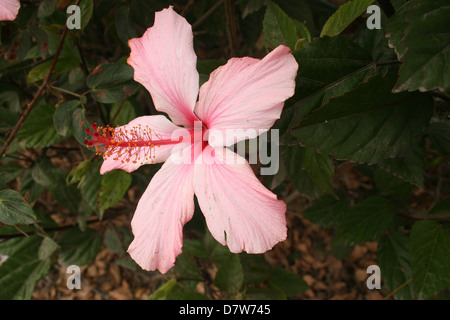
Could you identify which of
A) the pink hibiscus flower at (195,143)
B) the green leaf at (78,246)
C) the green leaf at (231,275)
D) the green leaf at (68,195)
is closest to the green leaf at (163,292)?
the green leaf at (231,275)

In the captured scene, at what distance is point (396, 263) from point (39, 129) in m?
1.34

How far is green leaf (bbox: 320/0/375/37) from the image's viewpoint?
31.7 inches

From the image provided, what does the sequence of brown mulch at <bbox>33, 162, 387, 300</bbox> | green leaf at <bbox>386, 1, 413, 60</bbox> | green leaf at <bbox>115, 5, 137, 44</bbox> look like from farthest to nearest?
brown mulch at <bbox>33, 162, 387, 300</bbox> → green leaf at <bbox>115, 5, 137, 44</bbox> → green leaf at <bbox>386, 1, 413, 60</bbox>

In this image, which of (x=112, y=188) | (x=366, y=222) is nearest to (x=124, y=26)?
(x=112, y=188)

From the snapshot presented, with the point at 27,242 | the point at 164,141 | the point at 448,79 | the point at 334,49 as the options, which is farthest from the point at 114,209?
the point at 448,79

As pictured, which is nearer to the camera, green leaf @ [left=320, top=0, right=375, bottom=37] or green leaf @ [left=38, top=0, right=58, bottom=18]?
green leaf @ [left=320, top=0, right=375, bottom=37]

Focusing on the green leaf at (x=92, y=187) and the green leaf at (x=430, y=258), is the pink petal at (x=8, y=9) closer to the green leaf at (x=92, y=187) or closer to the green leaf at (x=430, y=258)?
the green leaf at (x=92, y=187)

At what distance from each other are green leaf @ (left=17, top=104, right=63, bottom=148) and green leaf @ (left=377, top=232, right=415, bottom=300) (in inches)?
48.7

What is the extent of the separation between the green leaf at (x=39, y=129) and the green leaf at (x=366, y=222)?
40.4 inches

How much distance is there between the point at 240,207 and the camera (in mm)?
722

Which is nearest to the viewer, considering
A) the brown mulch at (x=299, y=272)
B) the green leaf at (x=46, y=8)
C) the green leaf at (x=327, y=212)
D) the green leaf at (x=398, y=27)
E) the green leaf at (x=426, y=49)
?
the green leaf at (x=426, y=49)

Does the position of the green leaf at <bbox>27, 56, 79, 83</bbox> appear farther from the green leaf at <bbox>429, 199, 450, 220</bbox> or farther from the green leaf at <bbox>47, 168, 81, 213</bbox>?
the green leaf at <bbox>429, 199, 450, 220</bbox>

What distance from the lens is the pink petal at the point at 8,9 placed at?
2.88ft

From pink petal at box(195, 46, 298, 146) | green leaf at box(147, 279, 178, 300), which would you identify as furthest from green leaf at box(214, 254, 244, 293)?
pink petal at box(195, 46, 298, 146)
